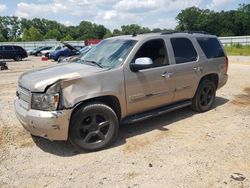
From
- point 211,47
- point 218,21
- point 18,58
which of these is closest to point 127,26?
point 218,21

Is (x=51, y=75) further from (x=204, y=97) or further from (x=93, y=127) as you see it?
(x=204, y=97)

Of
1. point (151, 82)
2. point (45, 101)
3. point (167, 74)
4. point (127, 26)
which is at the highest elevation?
point (127, 26)

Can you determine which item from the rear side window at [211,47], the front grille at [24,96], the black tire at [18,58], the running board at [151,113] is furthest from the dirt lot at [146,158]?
the black tire at [18,58]

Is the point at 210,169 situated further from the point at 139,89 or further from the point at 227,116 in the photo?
the point at 227,116

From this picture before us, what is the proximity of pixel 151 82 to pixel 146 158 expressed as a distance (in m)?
1.51

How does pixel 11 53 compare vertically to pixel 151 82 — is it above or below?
above

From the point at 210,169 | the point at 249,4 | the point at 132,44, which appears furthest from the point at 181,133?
the point at 249,4

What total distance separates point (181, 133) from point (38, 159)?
2605 millimetres

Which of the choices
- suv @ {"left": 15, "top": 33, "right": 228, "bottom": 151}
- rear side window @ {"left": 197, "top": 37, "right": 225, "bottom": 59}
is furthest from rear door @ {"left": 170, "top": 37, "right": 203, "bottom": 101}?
rear side window @ {"left": 197, "top": 37, "right": 225, "bottom": 59}

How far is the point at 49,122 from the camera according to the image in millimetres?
4473

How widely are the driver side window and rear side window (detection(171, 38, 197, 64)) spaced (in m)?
0.29

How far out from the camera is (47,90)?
450 centimetres

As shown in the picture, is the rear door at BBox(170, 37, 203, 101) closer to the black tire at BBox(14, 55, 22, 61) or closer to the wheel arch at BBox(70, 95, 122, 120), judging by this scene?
the wheel arch at BBox(70, 95, 122, 120)

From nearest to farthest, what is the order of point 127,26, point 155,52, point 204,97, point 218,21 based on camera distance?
point 155,52
point 204,97
point 218,21
point 127,26
